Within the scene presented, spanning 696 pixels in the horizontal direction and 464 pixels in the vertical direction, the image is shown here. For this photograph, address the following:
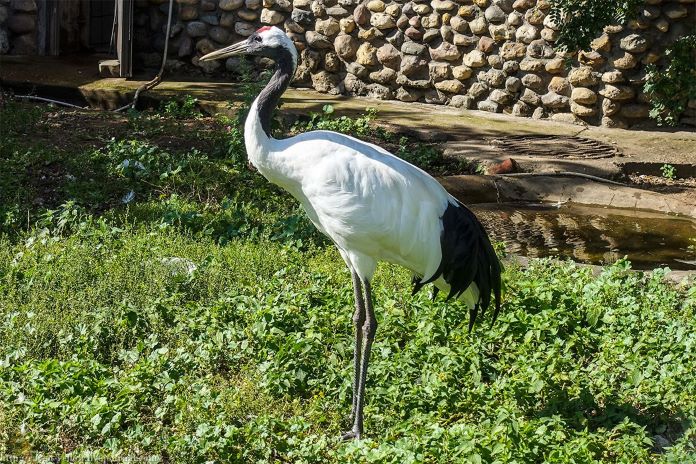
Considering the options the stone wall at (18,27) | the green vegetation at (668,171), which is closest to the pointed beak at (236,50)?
the green vegetation at (668,171)

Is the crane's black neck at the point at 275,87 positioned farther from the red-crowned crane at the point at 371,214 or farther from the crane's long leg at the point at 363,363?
the crane's long leg at the point at 363,363

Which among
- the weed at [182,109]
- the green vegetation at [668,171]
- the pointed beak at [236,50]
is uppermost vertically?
the pointed beak at [236,50]

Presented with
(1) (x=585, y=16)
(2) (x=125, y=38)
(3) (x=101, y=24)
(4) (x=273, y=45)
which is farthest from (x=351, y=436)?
(3) (x=101, y=24)

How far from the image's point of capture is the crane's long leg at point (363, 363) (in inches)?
196

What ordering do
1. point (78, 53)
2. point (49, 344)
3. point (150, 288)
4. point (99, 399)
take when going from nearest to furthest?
1. point (99, 399)
2. point (49, 344)
3. point (150, 288)
4. point (78, 53)

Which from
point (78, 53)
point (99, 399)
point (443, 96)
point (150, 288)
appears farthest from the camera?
point (78, 53)

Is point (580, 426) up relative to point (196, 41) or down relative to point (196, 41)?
down

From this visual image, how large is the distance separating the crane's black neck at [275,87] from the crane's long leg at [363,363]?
973 millimetres

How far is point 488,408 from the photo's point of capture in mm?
5035

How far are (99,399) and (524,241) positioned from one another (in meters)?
4.32

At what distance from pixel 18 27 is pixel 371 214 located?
10.2m

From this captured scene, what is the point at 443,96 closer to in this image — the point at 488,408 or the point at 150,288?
the point at 150,288

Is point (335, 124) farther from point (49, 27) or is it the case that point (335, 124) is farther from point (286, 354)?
point (49, 27)

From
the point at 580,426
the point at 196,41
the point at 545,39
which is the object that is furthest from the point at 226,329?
the point at 196,41
